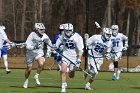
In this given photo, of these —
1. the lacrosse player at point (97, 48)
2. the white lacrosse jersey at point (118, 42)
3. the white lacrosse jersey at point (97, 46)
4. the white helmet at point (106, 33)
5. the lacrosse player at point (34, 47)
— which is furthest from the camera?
the white lacrosse jersey at point (118, 42)

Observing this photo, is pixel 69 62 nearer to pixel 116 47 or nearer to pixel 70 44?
pixel 70 44

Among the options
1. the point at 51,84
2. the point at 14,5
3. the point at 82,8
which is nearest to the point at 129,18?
the point at 82,8

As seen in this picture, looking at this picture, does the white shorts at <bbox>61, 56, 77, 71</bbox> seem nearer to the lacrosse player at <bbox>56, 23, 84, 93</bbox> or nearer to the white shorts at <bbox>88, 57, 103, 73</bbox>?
the lacrosse player at <bbox>56, 23, 84, 93</bbox>

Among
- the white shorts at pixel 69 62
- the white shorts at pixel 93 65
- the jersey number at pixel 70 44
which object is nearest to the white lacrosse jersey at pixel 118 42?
the white shorts at pixel 93 65

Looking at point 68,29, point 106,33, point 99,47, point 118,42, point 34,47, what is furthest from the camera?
point 118,42

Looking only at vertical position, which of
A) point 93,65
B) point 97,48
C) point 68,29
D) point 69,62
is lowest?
point 93,65

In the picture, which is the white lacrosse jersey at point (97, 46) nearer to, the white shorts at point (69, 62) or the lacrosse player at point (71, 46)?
the white shorts at point (69, 62)

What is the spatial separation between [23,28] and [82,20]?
6.70 meters

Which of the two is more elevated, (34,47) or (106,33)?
(106,33)

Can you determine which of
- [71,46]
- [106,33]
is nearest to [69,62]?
[71,46]

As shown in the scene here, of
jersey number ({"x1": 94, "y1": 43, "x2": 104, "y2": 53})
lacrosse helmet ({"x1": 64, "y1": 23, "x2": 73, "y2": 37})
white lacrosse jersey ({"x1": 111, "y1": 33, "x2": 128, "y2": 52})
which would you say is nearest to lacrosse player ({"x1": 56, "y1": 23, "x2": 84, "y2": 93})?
lacrosse helmet ({"x1": 64, "y1": 23, "x2": 73, "y2": 37})

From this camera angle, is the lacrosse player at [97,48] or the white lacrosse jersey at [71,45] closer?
the white lacrosse jersey at [71,45]

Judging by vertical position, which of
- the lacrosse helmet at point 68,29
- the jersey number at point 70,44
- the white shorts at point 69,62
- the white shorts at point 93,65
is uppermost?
the lacrosse helmet at point 68,29

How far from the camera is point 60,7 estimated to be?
6806cm
